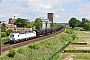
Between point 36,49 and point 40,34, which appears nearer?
point 36,49

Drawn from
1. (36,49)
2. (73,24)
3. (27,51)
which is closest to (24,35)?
(36,49)

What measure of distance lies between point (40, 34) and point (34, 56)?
26855 mm

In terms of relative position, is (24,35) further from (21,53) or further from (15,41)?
(21,53)

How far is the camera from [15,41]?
36.9 meters

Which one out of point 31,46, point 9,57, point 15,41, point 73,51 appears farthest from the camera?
point 73,51

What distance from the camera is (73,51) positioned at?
1578 inches

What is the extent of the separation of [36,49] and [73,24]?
142 metres

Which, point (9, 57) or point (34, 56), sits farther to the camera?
point (34, 56)

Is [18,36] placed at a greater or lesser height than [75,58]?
greater

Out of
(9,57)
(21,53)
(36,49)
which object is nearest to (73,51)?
(36,49)

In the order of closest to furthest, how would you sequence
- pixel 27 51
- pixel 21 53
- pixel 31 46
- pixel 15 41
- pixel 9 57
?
pixel 9 57
pixel 21 53
pixel 27 51
pixel 31 46
pixel 15 41

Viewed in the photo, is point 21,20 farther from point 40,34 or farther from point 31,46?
point 31,46

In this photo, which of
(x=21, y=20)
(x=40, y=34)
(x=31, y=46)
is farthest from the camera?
(x=21, y=20)

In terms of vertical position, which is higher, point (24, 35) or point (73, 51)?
point (24, 35)
